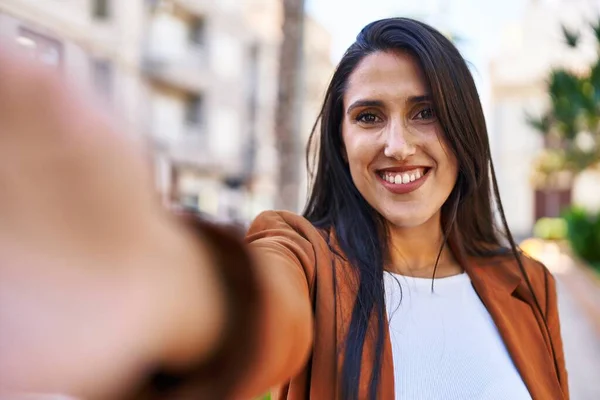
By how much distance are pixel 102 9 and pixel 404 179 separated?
18.5m

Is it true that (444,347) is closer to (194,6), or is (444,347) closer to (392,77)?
(392,77)

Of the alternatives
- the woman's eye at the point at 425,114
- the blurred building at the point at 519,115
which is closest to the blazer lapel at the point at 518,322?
the woman's eye at the point at 425,114

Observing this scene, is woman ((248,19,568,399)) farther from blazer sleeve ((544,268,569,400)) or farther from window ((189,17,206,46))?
window ((189,17,206,46))

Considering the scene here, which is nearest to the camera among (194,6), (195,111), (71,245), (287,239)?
(71,245)

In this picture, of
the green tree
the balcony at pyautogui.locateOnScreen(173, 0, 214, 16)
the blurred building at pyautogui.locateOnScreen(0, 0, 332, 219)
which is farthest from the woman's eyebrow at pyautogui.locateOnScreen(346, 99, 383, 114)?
the balcony at pyautogui.locateOnScreen(173, 0, 214, 16)

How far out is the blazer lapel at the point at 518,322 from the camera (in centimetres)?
152

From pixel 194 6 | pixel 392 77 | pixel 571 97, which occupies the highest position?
pixel 194 6

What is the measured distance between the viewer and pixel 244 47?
89.7 feet

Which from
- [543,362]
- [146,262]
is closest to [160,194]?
[146,262]

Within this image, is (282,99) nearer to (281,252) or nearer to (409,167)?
(409,167)

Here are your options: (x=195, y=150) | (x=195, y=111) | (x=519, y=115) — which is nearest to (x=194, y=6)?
(x=195, y=111)

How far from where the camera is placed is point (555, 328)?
1740 mm

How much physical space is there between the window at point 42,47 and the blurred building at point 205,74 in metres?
14.1

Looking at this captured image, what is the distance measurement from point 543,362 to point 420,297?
1.17 feet
